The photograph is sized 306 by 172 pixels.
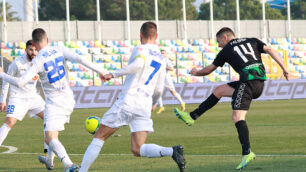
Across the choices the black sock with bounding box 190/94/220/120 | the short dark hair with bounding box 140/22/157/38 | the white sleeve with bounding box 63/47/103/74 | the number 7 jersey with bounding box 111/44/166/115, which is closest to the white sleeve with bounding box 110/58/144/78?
the number 7 jersey with bounding box 111/44/166/115

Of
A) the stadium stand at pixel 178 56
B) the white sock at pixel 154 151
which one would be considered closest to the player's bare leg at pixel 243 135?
the white sock at pixel 154 151

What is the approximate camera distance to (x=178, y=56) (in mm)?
46531

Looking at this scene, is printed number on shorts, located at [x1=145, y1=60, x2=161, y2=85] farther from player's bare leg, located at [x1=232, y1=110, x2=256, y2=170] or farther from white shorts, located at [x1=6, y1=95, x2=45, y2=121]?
white shorts, located at [x1=6, y1=95, x2=45, y2=121]

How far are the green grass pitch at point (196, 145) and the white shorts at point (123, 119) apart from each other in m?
1.40

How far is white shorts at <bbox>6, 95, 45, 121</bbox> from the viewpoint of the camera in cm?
1186

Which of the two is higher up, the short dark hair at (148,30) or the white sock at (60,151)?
the short dark hair at (148,30)

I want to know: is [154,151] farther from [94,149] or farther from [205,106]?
[205,106]

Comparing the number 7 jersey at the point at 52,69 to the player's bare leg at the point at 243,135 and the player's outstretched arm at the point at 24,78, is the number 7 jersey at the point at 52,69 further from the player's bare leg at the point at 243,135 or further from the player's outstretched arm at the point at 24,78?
the player's bare leg at the point at 243,135

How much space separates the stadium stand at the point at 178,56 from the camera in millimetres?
38250

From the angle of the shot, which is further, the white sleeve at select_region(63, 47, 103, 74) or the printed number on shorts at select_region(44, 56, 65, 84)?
the printed number on shorts at select_region(44, 56, 65, 84)

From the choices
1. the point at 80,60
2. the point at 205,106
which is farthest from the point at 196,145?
the point at 80,60

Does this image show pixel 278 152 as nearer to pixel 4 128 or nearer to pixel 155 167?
pixel 155 167

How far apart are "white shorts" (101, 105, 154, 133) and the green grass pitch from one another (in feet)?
4.60

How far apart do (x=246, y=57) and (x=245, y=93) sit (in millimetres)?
503
